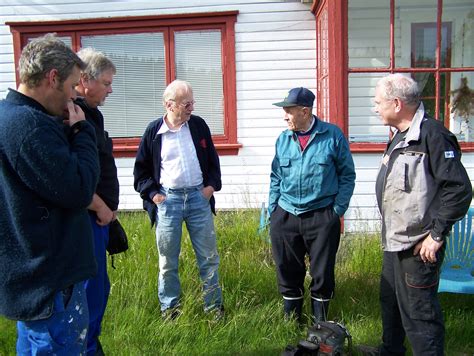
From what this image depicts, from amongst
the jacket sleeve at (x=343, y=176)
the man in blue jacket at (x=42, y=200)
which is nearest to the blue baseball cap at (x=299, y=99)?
the jacket sleeve at (x=343, y=176)

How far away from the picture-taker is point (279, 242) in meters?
3.35

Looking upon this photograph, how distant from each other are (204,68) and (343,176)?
371 centimetres

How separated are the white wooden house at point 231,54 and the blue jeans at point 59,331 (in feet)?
14.6

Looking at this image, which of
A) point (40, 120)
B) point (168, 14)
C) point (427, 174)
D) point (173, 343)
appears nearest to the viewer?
point (40, 120)

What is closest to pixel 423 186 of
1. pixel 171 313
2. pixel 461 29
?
pixel 171 313

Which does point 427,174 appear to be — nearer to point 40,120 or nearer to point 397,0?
point 40,120

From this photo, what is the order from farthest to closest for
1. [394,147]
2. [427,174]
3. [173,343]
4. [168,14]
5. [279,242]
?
1. [168,14]
2. [279,242]
3. [173,343]
4. [394,147]
5. [427,174]

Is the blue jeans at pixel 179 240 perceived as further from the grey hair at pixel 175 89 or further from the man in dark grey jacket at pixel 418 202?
the man in dark grey jacket at pixel 418 202

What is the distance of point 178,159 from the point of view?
3.43m

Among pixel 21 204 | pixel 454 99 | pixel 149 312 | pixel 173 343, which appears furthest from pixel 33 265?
pixel 454 99

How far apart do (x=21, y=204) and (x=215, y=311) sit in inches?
82.0

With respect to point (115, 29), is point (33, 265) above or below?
below

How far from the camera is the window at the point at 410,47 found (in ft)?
21.4

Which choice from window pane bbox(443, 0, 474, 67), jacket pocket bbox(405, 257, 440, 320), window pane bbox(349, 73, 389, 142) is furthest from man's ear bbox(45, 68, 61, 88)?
window pane bbox(443, 0, 474, 67)
